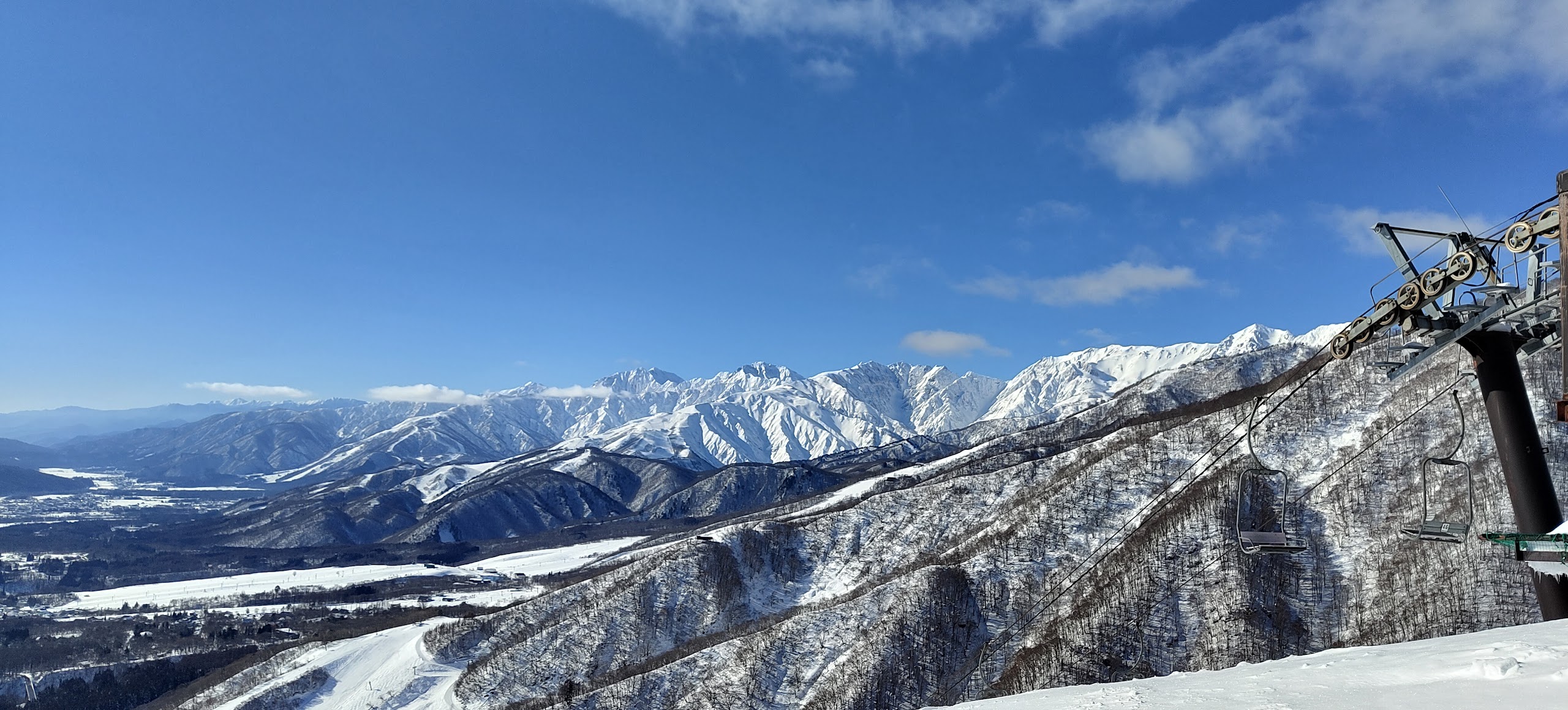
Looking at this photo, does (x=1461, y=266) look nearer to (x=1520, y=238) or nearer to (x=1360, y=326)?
(x=1520, y=238)

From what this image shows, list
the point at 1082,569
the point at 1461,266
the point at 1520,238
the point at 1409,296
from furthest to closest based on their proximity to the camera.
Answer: the point at 1082,569, the point at 1409,296, the point at 1461,266, the point at 1520,238

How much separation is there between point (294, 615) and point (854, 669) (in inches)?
6634

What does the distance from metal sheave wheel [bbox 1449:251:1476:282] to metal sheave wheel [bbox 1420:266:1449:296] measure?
132mm

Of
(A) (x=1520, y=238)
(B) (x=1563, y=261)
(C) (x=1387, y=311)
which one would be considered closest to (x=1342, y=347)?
(C) (x=1387, y=311)

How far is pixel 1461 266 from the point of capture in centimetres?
1805

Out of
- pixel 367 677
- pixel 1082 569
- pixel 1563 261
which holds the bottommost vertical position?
pixel 367 677

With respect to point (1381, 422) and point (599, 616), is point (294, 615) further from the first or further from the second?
point (1381, 422)

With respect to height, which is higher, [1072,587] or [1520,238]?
[1520,238]

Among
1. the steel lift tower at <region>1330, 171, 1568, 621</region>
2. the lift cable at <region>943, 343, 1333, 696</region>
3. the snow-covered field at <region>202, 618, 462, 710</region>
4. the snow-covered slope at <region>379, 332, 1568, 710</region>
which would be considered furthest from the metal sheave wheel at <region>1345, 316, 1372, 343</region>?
the snow-covered field at <region>202, 618, 462, 710</region>

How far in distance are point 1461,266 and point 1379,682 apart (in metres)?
11.7

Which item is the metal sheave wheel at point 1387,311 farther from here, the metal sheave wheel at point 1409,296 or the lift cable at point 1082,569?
the lift cable at point 1082,569

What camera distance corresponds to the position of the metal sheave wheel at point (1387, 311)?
760 inches

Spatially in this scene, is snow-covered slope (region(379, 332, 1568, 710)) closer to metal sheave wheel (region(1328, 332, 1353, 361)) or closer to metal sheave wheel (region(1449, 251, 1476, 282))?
metal sheave wheel (region(1328, 332, 1353, 361))

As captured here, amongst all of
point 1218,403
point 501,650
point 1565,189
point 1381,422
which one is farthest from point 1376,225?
point 1218,403
